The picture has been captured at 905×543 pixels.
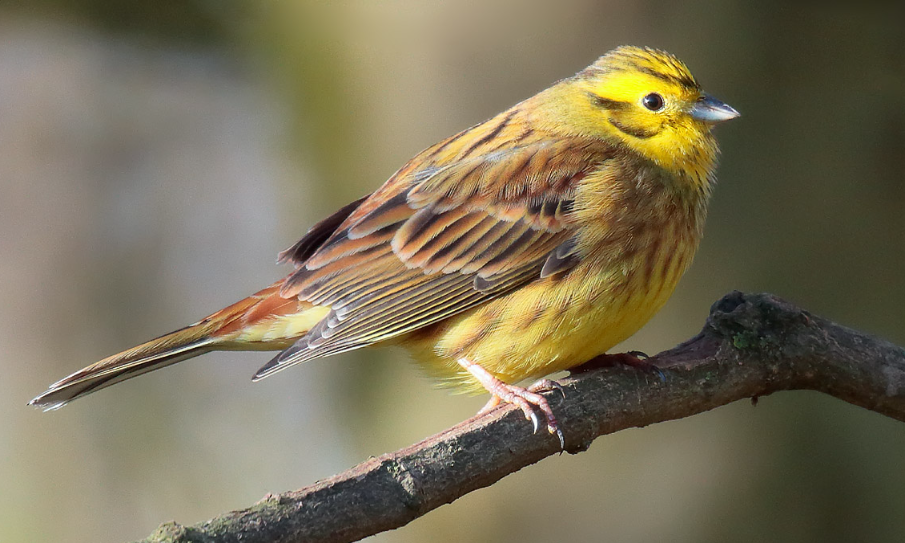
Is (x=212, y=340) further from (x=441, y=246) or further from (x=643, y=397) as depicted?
(x=643, y=397)

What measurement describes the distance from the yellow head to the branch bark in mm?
608

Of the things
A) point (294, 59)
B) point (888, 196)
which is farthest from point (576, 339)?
point (294, 59)

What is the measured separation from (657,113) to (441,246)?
95 cm

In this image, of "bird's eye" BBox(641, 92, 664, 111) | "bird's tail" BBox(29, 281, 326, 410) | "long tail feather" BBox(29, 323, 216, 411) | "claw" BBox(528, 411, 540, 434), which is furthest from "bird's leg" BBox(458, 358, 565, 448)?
"bird's eye" BBox(641, 92, 664, 111)

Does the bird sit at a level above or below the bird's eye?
below

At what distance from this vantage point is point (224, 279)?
6270 mm

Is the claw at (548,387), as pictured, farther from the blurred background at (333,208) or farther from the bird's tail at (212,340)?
the blurred background at (333,208)

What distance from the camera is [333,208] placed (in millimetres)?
5527

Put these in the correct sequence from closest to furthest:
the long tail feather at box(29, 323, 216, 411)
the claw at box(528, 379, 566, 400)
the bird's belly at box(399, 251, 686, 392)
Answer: the claw at box(528, 379, 566, 400), the bird's belly at box(399, 251, 686, 392), the long tail feather at box(29, 323, 216, 411)

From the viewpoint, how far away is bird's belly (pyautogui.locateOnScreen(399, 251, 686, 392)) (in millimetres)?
3146

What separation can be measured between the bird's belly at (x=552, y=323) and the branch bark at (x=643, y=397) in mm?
127

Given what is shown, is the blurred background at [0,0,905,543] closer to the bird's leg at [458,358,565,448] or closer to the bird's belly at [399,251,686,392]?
the bird's belly at [399,251,686,392]

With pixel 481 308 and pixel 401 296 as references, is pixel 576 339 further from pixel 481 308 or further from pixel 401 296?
pixel 401 296

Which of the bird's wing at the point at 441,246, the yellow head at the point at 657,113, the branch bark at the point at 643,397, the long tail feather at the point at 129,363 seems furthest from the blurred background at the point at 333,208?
the long tail feather at the point at 129,363
